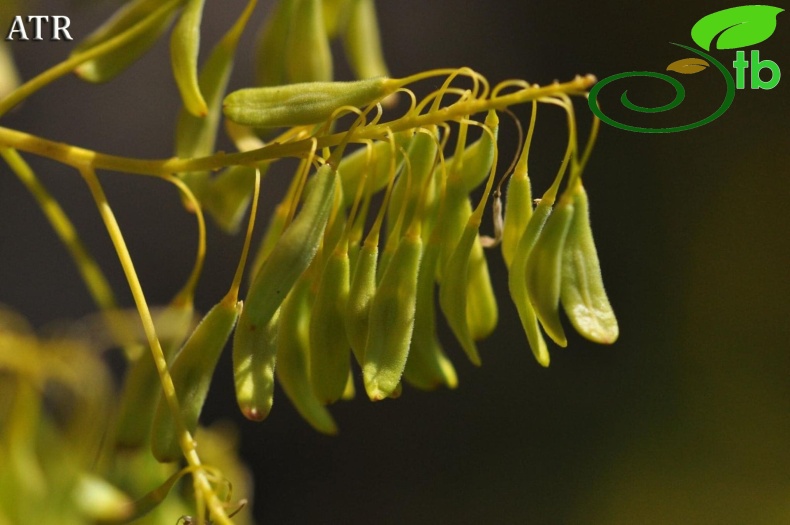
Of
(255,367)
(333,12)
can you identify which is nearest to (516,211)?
(255,367)

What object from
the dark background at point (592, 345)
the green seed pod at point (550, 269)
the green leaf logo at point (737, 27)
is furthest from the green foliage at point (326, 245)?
the dark background at point (592, 345)

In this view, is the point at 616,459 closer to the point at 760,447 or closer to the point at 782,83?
the point at 760,447

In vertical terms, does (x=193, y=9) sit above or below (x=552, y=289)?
above

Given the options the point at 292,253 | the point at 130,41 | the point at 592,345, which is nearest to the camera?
the point at 292,253

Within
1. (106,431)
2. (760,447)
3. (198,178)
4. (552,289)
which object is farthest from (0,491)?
(760,447)

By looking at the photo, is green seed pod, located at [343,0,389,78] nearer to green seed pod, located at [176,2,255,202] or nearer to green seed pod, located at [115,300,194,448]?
green seed pod, located at [176,2,255,202]

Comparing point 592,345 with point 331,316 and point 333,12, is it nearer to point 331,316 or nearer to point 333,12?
point 333,12

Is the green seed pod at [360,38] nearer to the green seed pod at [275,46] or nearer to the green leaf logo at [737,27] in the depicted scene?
the green seed pod at [275,46]
